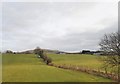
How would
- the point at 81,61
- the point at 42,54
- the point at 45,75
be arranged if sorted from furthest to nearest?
the point at 42,54 → the point at 81,61 → the point at 45,75

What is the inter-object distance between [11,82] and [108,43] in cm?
1174

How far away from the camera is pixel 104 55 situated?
24484mm

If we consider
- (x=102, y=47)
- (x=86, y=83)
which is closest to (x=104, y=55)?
(x=102, y=47)

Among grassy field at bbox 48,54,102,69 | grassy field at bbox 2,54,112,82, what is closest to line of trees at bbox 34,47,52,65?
grassy field at bbox 48,54,102,69

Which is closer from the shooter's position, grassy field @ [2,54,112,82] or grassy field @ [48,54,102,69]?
grassy field @ [2,54,112,82]

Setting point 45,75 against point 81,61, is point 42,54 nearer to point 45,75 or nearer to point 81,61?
point 81,61

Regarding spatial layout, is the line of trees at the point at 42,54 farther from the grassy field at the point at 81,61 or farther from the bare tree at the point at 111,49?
the bare tree at the point at 111,49

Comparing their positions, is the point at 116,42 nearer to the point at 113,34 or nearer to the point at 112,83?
the point at 113,34

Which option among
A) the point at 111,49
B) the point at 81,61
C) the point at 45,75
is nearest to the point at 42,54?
the point at 81,61

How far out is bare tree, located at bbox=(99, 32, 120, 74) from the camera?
23.2 meters

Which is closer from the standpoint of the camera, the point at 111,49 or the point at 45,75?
the point at 111,49

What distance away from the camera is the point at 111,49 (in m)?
23.6

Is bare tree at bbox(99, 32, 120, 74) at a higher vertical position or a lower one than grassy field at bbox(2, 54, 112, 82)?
higher

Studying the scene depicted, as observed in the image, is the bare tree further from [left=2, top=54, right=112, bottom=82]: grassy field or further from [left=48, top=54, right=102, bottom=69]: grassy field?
[left=48, top=54, right=102, bottom=69]: grassy field
